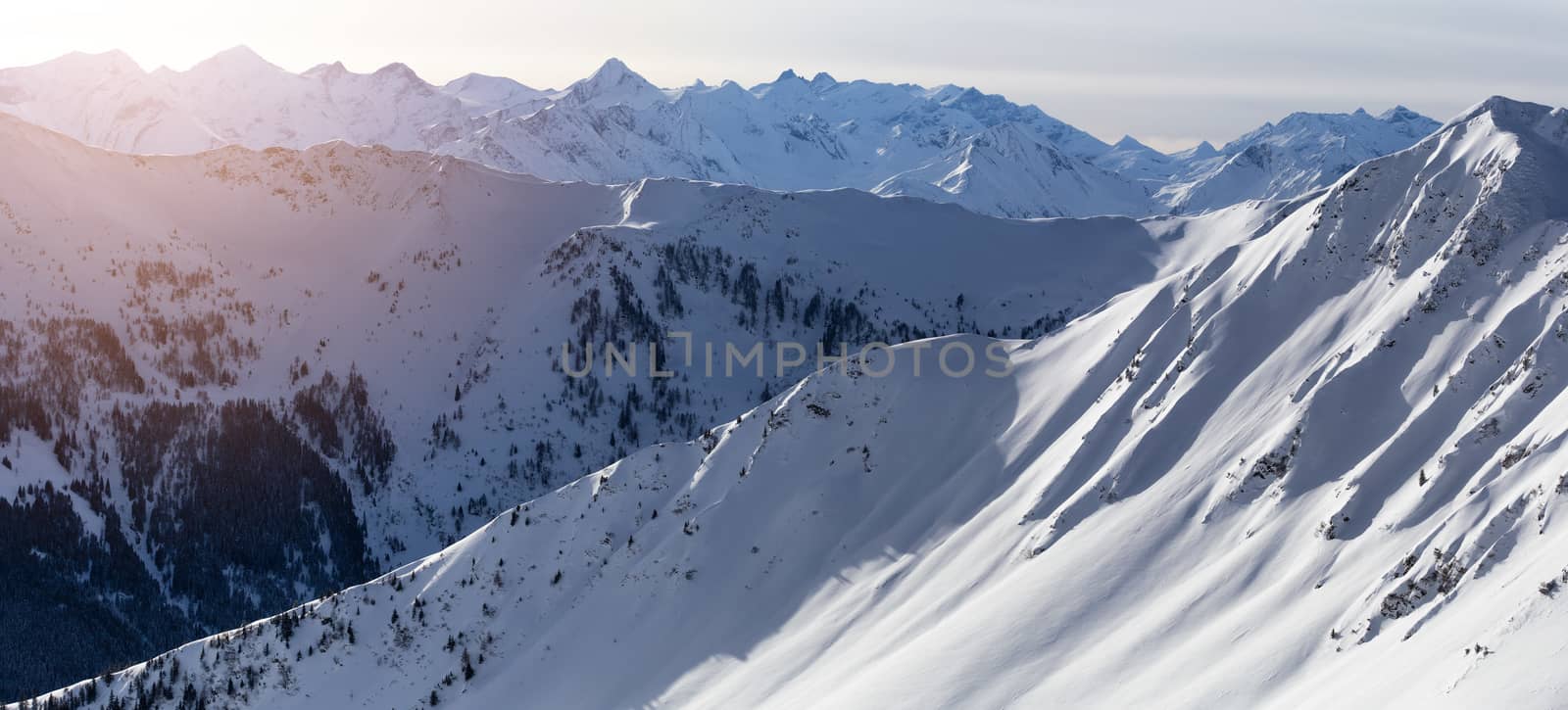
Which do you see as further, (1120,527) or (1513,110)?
(1513,110)

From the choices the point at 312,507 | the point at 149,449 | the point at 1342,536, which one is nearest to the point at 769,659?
the point at 1342,536

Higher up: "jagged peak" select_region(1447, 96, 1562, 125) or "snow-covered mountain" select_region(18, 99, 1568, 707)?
"jagged peak" select_region(1447, 96, 1562, 125)

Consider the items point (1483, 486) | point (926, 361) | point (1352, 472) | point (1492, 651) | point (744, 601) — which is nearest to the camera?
point (1492, 651)

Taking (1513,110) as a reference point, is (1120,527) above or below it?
below

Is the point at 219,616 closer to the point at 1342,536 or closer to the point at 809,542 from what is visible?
the point at 809,542

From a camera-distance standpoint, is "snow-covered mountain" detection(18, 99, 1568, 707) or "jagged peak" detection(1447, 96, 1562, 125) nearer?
"snow-covered mountain" detection(18, 99, 1568, 707)

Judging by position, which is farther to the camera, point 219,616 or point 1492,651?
point 219,616

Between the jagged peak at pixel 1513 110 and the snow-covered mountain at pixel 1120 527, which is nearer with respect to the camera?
the snow-covered mountain at pixel 1120 527

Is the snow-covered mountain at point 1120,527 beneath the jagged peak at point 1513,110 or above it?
beneath
